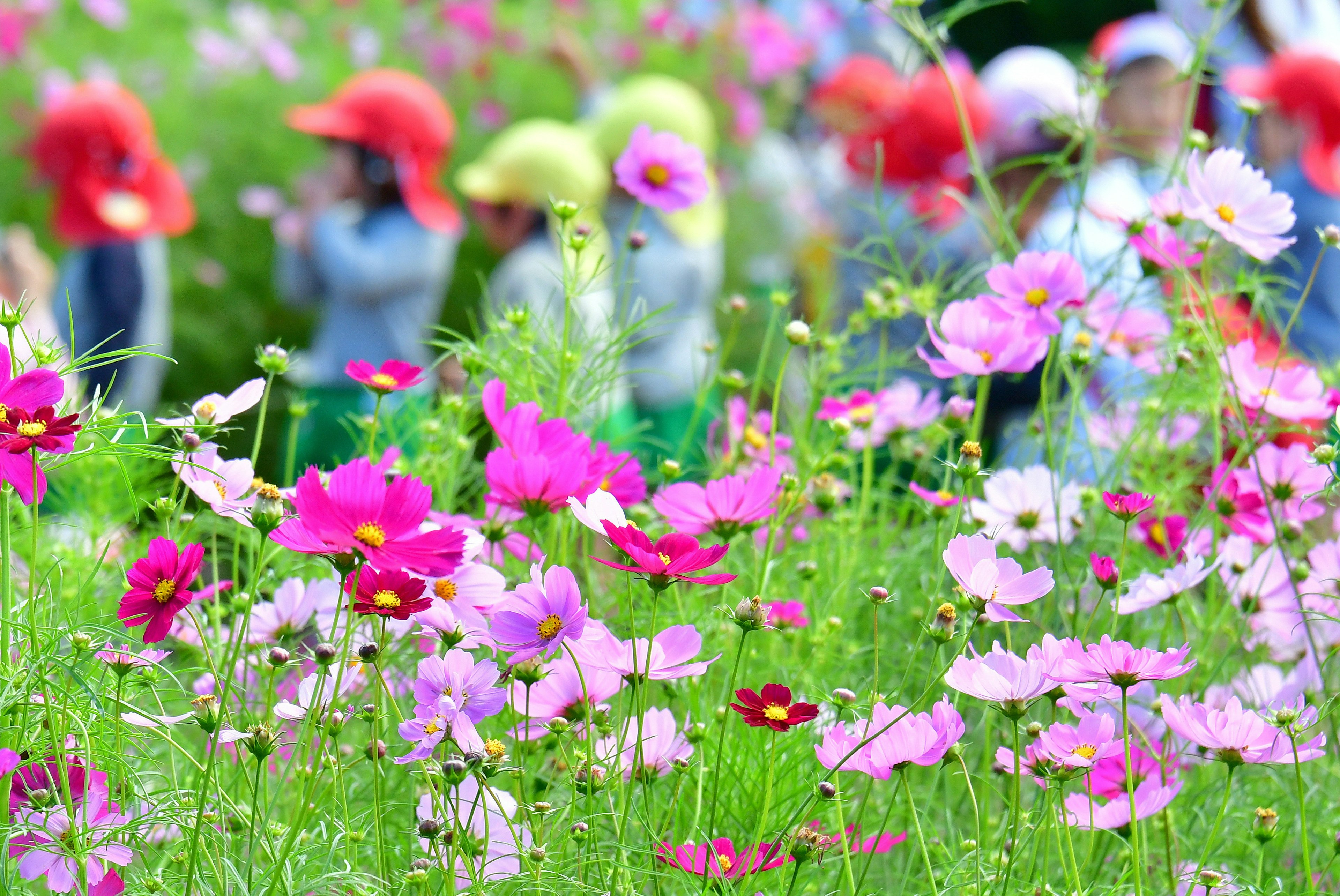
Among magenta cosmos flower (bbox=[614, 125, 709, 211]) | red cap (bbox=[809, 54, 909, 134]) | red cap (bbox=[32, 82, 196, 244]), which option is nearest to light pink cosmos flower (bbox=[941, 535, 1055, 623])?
magenta cosmos flower (bbox=[614, 125, 709, 211])

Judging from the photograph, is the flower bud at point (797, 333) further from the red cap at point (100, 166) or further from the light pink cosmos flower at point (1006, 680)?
the red cap at point (100, 166)

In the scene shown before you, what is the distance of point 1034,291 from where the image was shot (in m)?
0.64

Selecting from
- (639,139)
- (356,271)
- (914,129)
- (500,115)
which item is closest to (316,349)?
(356,271)

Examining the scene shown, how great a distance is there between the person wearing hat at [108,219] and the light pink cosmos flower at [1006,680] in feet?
7.48

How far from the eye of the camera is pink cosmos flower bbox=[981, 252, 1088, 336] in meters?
0.64

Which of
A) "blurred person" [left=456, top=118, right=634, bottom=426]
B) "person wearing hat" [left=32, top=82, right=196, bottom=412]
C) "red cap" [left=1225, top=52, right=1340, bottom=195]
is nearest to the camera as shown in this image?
"red cap" [left=1225, top=52, right=1340, bottom=195]

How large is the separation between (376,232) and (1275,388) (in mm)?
2146

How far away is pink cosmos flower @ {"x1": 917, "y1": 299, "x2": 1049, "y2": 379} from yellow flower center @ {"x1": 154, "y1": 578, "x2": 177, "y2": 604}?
0.35 metres

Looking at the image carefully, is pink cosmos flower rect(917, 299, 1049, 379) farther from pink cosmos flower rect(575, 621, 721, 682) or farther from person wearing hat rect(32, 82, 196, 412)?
person wearing hat rect(32, 82, 196, 412)

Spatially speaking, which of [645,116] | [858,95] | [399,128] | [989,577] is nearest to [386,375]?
[989,577]

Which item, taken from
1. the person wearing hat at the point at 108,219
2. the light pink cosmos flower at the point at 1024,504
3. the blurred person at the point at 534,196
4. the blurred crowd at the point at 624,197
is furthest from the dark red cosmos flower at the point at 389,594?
the person wearing hat at the point at 108,219

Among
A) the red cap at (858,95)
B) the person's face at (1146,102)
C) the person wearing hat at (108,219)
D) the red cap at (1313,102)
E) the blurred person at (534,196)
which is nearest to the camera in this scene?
the red cap at (1313,102)

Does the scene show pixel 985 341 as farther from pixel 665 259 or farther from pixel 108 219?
pixel 108 219

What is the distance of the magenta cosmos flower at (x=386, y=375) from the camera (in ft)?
1.88
